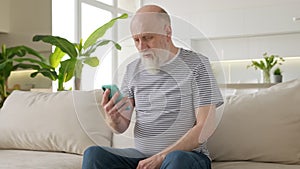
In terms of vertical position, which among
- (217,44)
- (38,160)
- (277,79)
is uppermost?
(217,44)

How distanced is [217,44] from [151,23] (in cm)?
498

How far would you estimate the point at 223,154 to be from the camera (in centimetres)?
188

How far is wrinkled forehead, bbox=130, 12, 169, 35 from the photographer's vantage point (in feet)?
4.57

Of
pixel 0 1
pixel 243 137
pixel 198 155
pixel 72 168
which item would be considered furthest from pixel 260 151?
pixel 0 1

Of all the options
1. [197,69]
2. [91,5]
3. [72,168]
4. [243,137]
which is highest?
[91,5]

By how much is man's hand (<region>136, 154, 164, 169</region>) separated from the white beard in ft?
0.99

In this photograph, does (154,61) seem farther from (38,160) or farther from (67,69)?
(67,69)

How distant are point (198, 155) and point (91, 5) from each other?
4436 millimetres

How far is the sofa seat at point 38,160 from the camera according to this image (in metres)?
1.83

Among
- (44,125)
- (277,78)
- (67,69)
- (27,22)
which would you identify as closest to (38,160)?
(44,125)

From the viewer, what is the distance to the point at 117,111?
1.55 m

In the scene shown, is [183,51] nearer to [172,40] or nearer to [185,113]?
[172,40]

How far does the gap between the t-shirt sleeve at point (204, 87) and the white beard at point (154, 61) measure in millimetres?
166

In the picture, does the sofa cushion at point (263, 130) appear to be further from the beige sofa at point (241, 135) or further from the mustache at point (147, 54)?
the mustache at point (147, 54)
